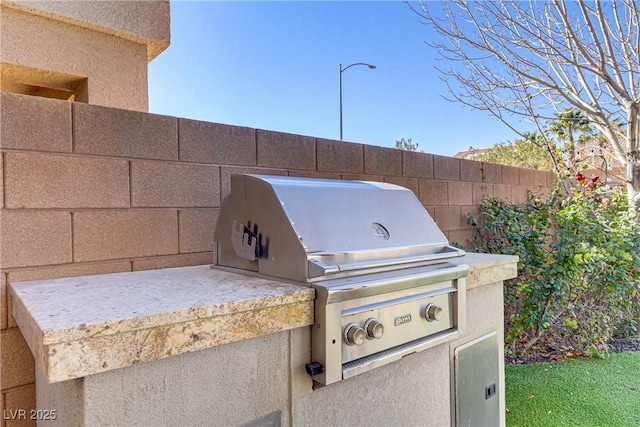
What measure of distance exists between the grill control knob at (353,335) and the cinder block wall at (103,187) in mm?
1006

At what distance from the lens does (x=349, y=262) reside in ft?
4.53

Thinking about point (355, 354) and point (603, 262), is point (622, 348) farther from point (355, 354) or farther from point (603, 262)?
point (355, 354)

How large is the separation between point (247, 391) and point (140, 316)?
408 mm

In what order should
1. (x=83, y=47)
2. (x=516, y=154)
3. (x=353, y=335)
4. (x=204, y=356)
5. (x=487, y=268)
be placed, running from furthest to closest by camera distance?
(x=516, y=154) < (x=83, y=47) < (x=487, y=268) < (x=353, y=335) < (x=204, y=356)

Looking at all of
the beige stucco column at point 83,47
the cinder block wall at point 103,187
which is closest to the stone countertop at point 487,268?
the cinder block wall at point 103,187

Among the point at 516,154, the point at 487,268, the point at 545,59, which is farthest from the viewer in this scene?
the point at 516,154

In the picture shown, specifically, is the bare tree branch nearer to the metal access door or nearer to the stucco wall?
the stucco wall

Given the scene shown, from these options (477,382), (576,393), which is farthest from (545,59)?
(477,382)

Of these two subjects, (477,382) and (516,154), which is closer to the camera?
(477,382)

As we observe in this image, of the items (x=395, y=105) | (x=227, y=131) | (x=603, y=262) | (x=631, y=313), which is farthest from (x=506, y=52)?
(x=395, y=105)

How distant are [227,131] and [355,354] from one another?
1361 mm

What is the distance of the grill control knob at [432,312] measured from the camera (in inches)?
59.4

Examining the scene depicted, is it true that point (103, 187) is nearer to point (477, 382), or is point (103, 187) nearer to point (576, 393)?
point (477, 382)

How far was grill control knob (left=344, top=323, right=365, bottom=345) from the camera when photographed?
125 centimetres
